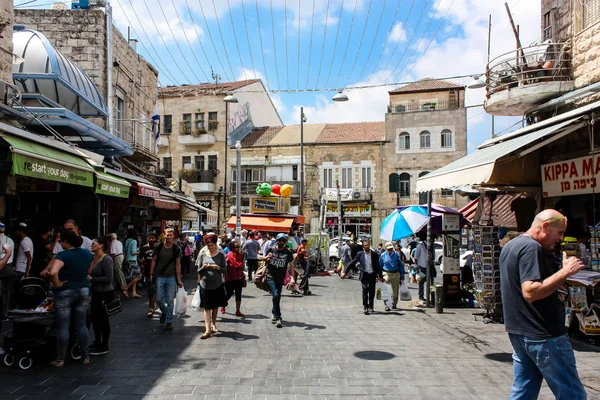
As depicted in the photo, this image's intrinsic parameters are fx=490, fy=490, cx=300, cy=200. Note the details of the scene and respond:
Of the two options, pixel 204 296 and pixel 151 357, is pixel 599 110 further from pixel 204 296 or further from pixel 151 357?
pixel 151 357

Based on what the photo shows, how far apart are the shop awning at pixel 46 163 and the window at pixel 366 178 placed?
3033cm

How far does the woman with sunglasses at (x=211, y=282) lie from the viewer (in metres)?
7.80

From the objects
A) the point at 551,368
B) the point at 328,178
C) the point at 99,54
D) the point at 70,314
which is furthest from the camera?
the point at 328,178

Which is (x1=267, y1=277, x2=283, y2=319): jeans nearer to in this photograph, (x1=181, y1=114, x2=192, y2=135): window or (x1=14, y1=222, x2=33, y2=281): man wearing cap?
(x1=14, y1=222, x2=33, y2=281): man wearing cap

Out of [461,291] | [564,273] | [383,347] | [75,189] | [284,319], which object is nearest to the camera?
[564,273]

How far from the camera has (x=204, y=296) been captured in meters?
7.83

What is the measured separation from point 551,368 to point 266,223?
18.8 metres

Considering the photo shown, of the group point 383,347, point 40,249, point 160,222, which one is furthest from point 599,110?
point 160,222

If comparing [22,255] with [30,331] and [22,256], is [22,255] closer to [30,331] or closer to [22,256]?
[22,256]

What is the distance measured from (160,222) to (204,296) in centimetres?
1432

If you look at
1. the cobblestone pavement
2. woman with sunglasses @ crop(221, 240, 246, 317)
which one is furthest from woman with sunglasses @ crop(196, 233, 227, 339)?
woman with sunglasses @ crop(221, 240, 246, 317)

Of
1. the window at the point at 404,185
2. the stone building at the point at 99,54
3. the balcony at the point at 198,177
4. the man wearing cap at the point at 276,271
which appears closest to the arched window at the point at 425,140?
the window at the point at 404,185

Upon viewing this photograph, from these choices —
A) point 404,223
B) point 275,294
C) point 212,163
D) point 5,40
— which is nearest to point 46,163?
point 5,40

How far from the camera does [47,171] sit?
26.1 ft
